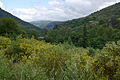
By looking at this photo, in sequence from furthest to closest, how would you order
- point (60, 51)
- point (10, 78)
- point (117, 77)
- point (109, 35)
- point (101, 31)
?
1. point (101, 31)
2. point (109, 35)
3. point (60, 51)
4. point (10, 78)
5. point (117, 77)

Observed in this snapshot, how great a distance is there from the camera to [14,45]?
6.92m

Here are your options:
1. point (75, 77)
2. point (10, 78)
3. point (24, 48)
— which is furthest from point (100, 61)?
point (24, 48)

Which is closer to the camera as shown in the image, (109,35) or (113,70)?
(113,70)

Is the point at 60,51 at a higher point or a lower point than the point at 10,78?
higher

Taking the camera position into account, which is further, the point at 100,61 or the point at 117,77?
the point at 100,61

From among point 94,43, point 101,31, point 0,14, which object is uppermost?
point 0,14

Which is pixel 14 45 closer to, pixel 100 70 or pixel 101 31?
pixel 100 70

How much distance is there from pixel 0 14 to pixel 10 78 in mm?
112262

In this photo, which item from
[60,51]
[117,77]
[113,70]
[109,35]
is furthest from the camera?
[109,35]

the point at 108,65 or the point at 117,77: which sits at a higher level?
the point at 108,65

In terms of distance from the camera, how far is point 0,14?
99.4 metres

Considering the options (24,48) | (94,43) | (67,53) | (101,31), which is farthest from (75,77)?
(101,31)

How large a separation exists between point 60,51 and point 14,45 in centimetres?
380

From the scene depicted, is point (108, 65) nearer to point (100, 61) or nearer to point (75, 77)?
point (100, 61)
